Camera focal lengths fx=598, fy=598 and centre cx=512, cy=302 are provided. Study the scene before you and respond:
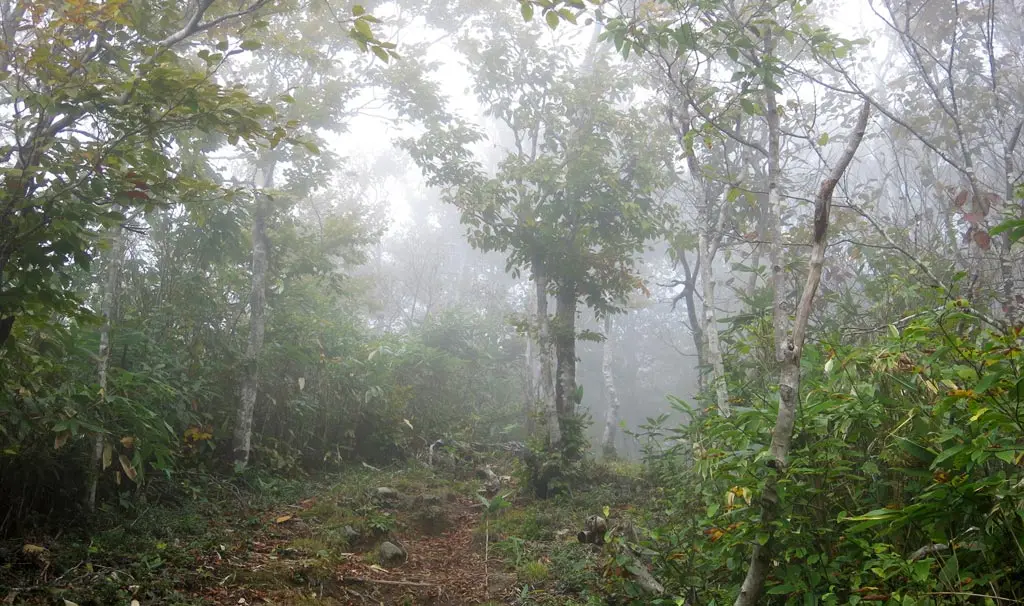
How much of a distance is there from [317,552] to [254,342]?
4.26 meters

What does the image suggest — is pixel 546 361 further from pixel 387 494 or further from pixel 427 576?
pixel 427 576

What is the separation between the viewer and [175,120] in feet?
13.4

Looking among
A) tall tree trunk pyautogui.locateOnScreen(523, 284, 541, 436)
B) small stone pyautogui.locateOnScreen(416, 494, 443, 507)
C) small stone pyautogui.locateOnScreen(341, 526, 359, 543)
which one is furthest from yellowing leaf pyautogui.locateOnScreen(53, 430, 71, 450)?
tall tree trunk pyautogui.locateOnScreen(523, 284, 541, 436)

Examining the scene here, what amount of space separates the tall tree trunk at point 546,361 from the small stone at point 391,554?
339cm

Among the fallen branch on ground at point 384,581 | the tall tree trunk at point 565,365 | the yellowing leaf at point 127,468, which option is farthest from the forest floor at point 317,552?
the tall tree trunk at point 565,365

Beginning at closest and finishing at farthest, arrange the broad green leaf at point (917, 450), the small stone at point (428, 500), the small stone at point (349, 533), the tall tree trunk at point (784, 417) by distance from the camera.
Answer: the broad green leaf at point (917, 450) < the tall tree trunk at point (784, 417) < the small stone at point (349, 533) < the small stone at point (428, 500)

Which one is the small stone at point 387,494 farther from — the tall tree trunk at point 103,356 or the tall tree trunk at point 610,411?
the tall tree trunk at point 610,411

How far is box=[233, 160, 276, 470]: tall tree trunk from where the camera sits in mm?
8172

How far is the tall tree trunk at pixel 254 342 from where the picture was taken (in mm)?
8172

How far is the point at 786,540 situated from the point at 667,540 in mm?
1487

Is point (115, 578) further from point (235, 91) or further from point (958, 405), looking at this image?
point (958, 405)

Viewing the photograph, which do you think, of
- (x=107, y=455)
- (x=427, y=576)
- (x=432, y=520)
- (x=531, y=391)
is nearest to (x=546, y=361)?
(x=432, y=520)

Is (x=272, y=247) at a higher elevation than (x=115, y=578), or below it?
higher

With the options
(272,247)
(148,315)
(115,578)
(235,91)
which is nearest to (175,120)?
(235,91)
